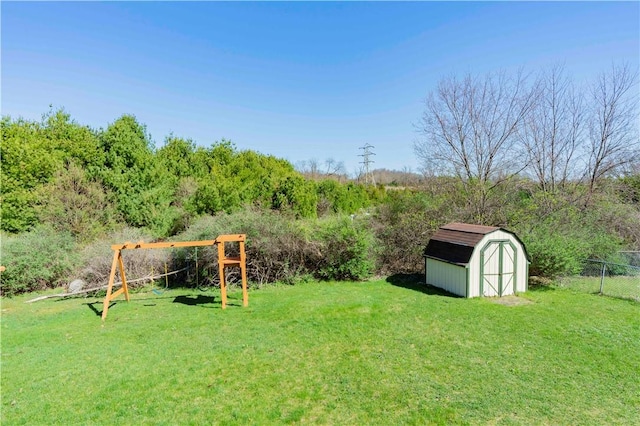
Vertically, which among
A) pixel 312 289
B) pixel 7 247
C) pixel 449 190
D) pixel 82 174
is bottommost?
pixel 312 289

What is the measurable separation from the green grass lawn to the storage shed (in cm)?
66

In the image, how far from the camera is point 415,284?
10.5 m

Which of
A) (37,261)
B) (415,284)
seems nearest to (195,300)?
(37,261)

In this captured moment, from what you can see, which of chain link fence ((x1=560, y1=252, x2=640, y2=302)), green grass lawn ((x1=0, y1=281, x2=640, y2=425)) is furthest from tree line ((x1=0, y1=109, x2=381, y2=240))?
chain link fence ((x1=560, y1=252, x2=640, y2=302))

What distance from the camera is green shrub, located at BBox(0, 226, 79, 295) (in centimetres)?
975

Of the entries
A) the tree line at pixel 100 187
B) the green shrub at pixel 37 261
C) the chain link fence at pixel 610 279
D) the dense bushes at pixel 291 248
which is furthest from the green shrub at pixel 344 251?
the green shrub at pixel 37 261

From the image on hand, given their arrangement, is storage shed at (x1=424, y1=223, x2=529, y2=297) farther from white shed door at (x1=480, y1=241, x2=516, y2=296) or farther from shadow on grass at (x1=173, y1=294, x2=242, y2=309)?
shadow on grass at (x1=173, y1=294, x2=242, y2=309)

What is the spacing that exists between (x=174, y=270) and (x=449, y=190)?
11707 millimetres

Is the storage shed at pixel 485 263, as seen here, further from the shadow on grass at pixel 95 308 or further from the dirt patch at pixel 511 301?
the shadow on grass at pixel 95 308

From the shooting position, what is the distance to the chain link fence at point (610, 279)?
364 inches

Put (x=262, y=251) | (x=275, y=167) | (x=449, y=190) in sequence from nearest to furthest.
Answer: (x=262, y=251) → (x=449, y=190) → (x=275, y=167)

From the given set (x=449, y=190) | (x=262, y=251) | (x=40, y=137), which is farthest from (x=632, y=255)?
(x=40, y=137)

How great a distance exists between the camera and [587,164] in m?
13.6

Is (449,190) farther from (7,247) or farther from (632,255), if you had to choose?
(7,247)
